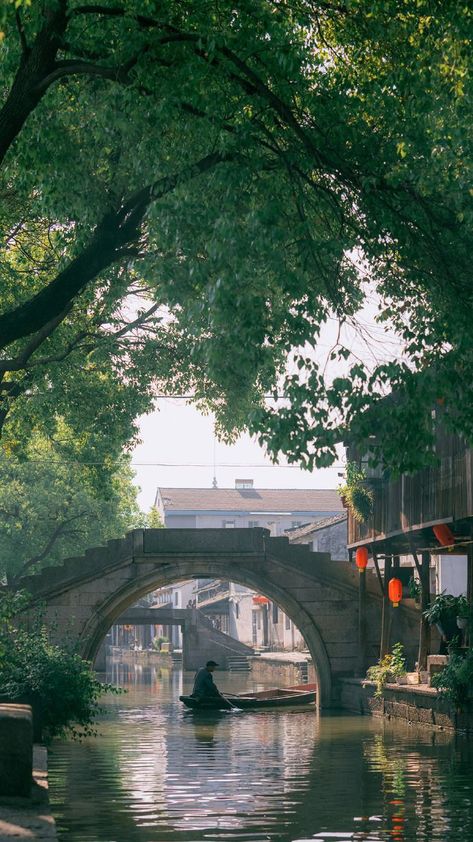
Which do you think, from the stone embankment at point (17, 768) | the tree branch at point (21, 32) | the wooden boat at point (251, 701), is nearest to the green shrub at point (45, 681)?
the stone embankment at point (17, 768)

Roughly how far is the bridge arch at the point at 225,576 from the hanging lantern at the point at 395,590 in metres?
3.43

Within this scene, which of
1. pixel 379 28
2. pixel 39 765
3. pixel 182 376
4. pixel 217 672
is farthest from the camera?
pixel 217 672

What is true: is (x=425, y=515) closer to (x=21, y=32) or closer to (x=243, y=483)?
(x=21, y=32)

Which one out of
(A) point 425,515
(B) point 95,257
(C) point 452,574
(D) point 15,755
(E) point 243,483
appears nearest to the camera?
(D) point 15,755

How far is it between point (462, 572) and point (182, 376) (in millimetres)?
10699

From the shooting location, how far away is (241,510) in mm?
94062

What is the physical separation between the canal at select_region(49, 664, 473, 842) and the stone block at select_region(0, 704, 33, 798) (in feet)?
4.18

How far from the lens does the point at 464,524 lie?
22141 mm

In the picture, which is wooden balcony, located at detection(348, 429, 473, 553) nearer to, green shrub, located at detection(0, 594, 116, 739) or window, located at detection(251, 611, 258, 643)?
green shrub, located at detection(0, 594, 116, 739)

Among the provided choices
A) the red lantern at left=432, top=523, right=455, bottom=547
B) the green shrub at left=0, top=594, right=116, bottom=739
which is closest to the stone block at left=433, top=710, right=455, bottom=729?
the red lantern at left=432, top=523, right=455, bottom=547

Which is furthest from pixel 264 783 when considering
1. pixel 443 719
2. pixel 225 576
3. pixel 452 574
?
pixel 452 574

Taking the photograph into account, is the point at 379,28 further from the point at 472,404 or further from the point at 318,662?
the point at 318,662

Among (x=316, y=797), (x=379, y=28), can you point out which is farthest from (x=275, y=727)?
(x=379, y=28)

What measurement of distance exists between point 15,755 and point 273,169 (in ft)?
18.5
